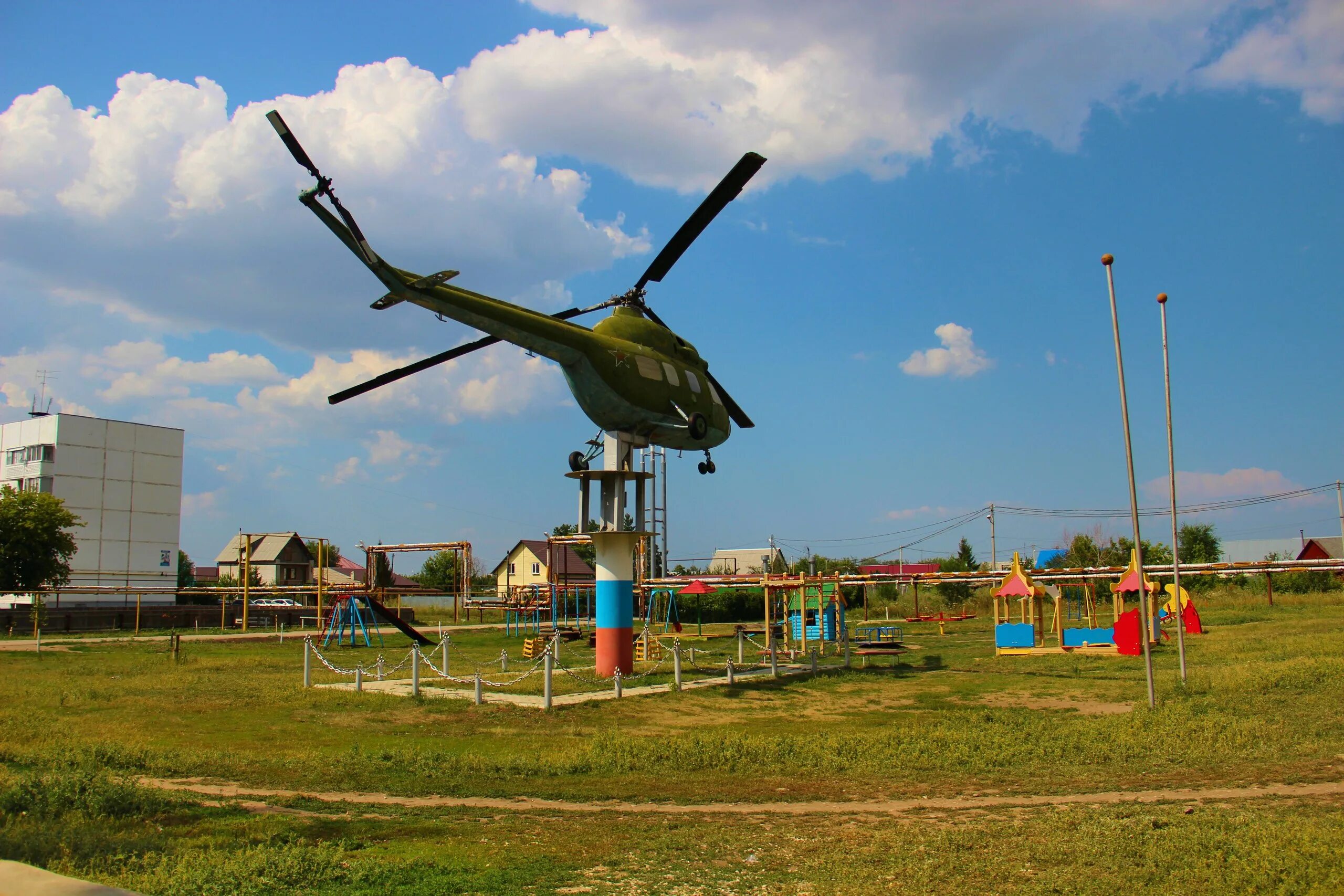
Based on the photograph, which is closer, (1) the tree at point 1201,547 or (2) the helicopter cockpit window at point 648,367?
(2) the helicopter cockpit window at point 648,367

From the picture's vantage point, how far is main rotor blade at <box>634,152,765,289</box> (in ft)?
69.9

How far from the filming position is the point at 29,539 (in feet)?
169

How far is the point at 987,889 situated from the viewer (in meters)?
7.32

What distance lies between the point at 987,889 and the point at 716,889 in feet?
6.75

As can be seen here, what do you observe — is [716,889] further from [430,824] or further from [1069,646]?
[1069,646]

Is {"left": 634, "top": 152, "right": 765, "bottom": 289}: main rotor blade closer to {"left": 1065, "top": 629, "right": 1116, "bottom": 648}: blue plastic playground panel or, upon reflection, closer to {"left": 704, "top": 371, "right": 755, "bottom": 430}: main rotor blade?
{"left": 704, "top": 371, "right": 755, "bottom": 430}: main rotor blade

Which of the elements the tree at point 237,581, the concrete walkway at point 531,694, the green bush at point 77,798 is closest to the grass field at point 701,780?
the green bush at point 77,798

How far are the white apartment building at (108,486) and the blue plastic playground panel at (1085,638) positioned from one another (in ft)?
211

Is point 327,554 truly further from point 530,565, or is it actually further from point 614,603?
point 614,603

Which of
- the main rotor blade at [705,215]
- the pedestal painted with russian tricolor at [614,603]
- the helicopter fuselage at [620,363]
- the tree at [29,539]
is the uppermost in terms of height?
the main rotor blade at [705,215]

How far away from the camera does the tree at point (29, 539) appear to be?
51188mm

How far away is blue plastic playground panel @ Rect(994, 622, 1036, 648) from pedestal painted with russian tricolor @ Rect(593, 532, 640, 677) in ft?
48.0

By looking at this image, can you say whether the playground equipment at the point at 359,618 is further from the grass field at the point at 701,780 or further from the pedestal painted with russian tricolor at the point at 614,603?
the pedestal painted with russian tricolor at the point at 614,603

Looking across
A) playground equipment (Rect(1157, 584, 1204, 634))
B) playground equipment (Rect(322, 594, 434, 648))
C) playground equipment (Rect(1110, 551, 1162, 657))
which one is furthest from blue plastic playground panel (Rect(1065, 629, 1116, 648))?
playground equipment (Rect(322, 594, 434, 648))
